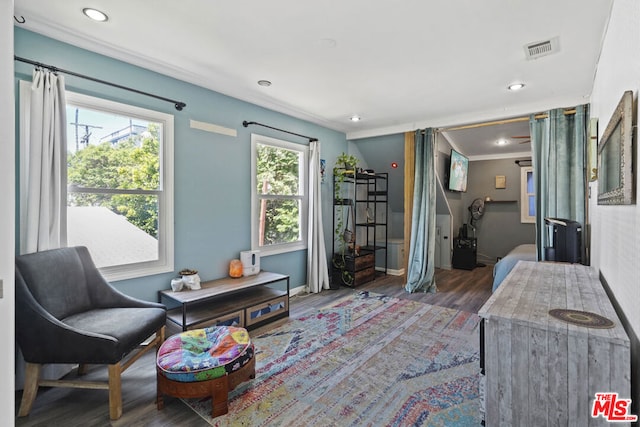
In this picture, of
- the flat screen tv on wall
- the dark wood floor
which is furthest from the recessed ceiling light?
the flat screen tv on wall

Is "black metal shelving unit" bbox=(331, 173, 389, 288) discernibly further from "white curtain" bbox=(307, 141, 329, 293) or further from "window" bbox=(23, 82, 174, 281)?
"window" bbox=(23, 82, 174, 281)

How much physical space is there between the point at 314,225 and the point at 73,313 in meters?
2.79

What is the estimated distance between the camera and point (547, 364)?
4.04ft

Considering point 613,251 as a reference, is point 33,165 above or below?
above

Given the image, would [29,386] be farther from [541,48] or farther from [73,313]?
[541,48]

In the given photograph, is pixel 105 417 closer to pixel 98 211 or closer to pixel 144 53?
pixel 98 211

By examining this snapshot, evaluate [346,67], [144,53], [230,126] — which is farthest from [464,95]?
[144,53]

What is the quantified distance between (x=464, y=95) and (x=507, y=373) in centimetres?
305

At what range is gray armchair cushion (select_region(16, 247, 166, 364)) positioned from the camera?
5.79ft

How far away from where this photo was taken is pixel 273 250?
157 inches

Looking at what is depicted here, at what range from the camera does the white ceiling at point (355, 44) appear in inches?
77.8

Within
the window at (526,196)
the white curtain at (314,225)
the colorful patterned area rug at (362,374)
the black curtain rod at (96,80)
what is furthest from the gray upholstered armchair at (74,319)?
the window at (526,196)

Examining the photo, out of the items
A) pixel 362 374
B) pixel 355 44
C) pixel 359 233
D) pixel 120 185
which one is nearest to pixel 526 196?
pixel 359 233

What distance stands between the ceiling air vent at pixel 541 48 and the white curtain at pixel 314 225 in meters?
2.58
